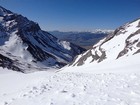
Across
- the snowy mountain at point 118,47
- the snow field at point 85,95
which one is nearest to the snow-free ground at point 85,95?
the snow field at point 85,95

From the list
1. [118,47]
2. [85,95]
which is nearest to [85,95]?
[85,95]

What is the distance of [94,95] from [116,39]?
8044 cm

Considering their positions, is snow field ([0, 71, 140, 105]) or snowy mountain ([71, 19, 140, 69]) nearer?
snow field ([0, 71, 140, 105])

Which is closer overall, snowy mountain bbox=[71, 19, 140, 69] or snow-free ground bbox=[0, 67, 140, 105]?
snow-free ground bbox=[0, 67, 140, 105]

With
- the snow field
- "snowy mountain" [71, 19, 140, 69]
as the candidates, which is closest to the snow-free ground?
the snow field

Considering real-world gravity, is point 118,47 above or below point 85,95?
above

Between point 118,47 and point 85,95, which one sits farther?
point 118,47

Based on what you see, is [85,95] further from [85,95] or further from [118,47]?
[118,47]

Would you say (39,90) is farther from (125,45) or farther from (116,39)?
(116,39)

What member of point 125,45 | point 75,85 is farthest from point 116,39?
point 75,85

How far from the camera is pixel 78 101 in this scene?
14695 millimetres

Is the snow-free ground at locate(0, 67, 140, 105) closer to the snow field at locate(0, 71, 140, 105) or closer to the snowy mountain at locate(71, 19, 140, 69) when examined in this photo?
the snow field at locate(0, 71, 140, 105)

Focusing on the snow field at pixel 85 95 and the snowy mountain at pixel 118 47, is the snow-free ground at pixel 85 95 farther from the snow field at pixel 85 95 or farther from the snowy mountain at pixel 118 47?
the snowy mountain at pixel 118 47

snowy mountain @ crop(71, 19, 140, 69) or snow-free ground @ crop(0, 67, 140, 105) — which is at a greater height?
snowy mountain @ crop(71, 19, 140, 69)
